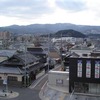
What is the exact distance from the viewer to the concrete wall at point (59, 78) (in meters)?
34.4

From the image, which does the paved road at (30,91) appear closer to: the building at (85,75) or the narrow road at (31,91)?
the narrow road at (31,91)

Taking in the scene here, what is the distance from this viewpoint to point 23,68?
127 feet

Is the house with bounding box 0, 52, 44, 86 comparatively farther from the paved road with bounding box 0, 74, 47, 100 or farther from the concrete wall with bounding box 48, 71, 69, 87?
the concrete wall with bounding box 48, 71, 69, 87

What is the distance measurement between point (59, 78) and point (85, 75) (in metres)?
4.23

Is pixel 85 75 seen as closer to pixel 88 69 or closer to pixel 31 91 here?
pixel 88 69

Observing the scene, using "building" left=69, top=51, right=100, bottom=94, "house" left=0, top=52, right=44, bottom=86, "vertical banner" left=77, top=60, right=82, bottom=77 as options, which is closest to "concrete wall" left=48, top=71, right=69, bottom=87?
"building" left=69, top=51, right=100, bottom=94

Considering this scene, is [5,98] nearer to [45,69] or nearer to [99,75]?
[99,75]

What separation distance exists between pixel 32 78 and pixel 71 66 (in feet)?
36.3

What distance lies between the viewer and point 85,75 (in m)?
32.5

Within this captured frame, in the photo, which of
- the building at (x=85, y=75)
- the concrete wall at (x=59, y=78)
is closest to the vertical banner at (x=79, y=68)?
the building at (x=85, y=75)

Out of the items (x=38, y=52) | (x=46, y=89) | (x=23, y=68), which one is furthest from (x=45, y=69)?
(x=46, y=89)

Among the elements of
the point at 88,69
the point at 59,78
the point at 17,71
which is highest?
the point at 88,69

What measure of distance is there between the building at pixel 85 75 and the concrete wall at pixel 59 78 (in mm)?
1588

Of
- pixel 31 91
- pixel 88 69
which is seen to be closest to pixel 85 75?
pixel 88 69
